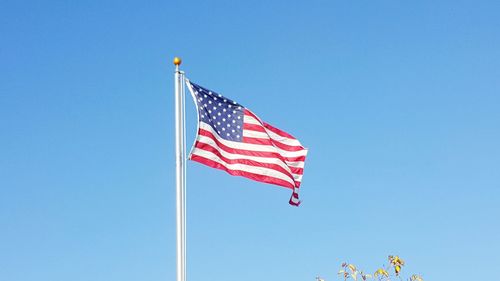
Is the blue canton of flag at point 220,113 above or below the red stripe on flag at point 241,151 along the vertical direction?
above

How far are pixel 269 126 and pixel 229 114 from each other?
1.31m

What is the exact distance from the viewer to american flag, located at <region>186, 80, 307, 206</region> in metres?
18.8

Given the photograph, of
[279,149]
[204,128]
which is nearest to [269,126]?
[279,149]

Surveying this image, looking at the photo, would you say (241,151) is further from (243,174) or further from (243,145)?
(243,174)

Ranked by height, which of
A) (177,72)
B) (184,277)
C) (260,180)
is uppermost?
(177,72)

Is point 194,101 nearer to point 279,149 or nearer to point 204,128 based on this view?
point 204,128

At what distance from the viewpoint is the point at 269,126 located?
2036cm

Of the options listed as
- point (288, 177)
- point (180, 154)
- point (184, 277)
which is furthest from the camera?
point (288, 177)

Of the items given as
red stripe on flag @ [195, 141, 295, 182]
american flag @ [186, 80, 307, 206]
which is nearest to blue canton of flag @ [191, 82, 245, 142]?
american flag @ [186, 80, 307, 206]

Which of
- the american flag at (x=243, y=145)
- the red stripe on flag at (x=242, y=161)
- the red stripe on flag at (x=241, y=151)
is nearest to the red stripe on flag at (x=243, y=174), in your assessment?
the american flag at (x=243, y=145)

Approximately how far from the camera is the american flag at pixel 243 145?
18.8 m

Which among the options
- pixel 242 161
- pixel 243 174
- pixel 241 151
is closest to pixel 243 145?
pixel 241 151

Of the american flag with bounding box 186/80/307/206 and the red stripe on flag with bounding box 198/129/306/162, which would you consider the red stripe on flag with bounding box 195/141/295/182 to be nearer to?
the american flag with bounding box 186/80/307/206

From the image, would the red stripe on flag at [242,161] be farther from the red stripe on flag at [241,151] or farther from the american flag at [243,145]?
the red stripe on flag at [241,151]
